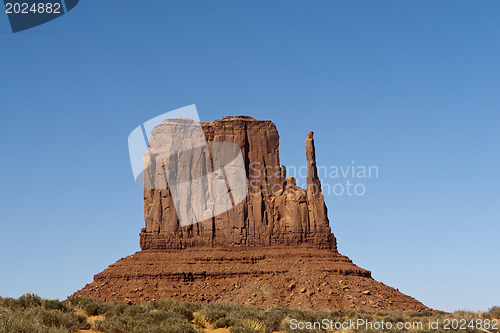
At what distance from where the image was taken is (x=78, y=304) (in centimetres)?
3328

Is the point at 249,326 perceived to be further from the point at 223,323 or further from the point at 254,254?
the point at 254,254

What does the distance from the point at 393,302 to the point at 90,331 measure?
65.2 m

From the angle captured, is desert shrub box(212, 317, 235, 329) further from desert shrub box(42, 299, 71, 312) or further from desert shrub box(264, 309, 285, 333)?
desert shrub box(42, 299, 71, 312)

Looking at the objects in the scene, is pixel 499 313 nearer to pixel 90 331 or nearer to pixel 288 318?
pixel 288 318

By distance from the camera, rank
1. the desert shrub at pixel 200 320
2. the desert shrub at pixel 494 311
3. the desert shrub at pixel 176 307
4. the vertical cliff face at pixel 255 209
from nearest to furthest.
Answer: the desert shrub at pixel 200 320 < the desert shrub at pixel 176 307 < the desert shrub at pixel 494 311 < the vertical cliff face at pixel 255 209

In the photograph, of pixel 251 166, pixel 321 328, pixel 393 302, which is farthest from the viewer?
pixel 251 166

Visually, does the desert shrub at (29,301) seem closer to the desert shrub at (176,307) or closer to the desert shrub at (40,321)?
the desert shrub at (40,321)

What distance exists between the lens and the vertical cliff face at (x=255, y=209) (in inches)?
4195

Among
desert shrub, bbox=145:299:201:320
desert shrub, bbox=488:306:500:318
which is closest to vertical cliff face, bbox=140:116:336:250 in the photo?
desert shrub, bbox=488:306:500:318

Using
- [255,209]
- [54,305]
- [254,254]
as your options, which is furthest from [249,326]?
[255,209]

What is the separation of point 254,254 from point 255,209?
925 centimetres

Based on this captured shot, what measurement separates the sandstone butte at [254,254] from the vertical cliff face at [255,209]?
15 cm

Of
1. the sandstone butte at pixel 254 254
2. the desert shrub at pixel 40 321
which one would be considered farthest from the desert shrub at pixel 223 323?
the sandstone butte at pixel 254 254

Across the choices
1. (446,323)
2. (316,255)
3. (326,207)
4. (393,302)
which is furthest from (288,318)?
(326,207)
